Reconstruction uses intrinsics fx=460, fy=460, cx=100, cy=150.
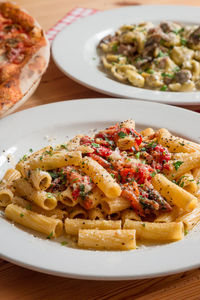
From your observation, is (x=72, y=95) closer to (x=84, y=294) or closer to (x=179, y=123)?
(x=179, y=123)

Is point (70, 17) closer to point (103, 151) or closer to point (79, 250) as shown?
point (103, 151)

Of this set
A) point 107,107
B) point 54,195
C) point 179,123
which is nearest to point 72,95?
point 107,107

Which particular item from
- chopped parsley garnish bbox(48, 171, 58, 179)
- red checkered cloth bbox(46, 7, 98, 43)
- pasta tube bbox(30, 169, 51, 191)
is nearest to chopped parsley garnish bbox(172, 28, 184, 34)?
red checkered cloth bbox(46, 7, 98, 43)

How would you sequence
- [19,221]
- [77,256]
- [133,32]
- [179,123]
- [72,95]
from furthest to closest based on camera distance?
[133,32] → [72,95] → [179,123] → [19,221] → [77,256]

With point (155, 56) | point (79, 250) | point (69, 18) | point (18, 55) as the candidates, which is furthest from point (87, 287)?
point (69, 18)

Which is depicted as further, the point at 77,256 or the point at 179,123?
the point at 179,123

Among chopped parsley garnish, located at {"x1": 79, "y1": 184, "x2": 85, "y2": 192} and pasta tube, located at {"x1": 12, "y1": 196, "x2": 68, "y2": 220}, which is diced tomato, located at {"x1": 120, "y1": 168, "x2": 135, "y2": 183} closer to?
chopped parsley garnish, located at {"x1": 79, "y1": 184, "x2": 85, "y2": 192}
